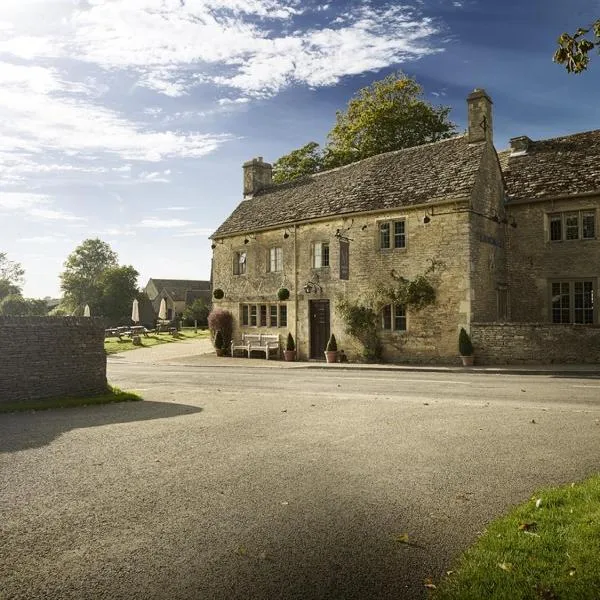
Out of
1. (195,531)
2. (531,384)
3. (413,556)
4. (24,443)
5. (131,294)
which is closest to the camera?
(413,556)

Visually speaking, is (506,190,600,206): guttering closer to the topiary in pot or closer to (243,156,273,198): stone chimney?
the topiary in pot

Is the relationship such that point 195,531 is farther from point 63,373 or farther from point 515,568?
point 63,373

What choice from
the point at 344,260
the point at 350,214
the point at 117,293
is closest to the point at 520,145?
the point at 350,214

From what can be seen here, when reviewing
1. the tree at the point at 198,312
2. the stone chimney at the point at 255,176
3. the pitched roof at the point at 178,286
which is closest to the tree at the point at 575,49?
the stone chimney at the point at 255,176

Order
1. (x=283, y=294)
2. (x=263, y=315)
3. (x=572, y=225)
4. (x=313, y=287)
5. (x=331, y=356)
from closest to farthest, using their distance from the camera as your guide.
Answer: (x=572, y=225) → (x=331, y=356) → (x=313, y=287) → (x=283, y=294) → (x=263, y=315)

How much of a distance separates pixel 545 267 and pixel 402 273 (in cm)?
622

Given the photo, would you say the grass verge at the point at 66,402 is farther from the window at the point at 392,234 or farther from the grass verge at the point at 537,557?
the window at the point at 392,234

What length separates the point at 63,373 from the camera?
14.0 m

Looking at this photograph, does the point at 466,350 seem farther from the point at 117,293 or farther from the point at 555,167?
the point at 117,293

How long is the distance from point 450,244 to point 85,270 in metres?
72.3

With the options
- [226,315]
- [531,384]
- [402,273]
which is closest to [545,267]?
[402,273]

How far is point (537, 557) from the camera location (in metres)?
4.27

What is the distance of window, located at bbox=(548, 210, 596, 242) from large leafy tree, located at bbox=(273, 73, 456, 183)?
14.6m

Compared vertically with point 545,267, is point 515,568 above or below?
below
